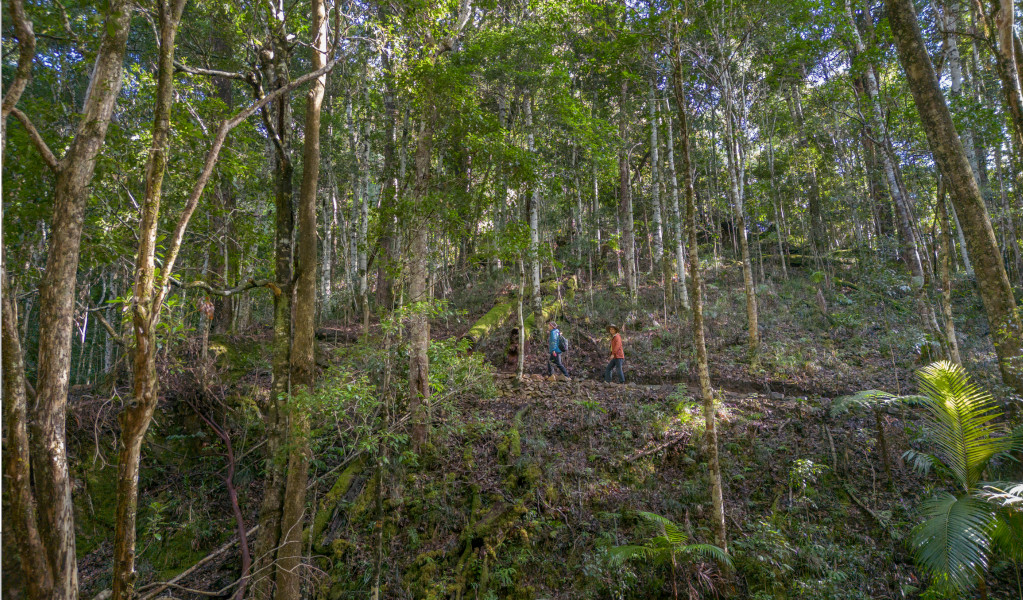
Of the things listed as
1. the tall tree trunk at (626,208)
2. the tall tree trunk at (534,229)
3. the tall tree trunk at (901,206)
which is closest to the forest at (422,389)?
the tall tree trunk at (901,206)

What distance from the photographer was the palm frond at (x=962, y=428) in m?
5.00

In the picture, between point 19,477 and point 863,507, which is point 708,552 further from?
point 19,477

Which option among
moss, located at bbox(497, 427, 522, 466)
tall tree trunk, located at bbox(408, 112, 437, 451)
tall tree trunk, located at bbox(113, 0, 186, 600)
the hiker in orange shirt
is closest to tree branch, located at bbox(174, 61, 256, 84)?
tall tree trunk, located at bbox(113, 0, 186, 600)

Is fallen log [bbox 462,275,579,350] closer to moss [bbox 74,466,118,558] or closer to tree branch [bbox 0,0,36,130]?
moss [bbox 74,466,118,558]

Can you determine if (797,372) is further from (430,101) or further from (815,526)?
(430,101)

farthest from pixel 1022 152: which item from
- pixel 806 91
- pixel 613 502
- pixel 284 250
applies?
pixel 806 91

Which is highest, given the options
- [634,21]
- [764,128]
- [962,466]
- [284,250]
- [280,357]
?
[764,128]

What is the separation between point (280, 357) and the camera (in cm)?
529

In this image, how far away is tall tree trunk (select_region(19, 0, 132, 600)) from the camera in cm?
347

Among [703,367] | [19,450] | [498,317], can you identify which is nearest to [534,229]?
[498,317]

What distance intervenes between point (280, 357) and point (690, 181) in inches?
213

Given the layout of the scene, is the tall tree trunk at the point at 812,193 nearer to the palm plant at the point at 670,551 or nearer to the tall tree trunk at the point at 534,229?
the tall tree trunk at the point at 534,229

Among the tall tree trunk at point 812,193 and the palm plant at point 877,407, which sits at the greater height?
the tall tree trunk at point 812,193

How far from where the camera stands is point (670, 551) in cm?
533
